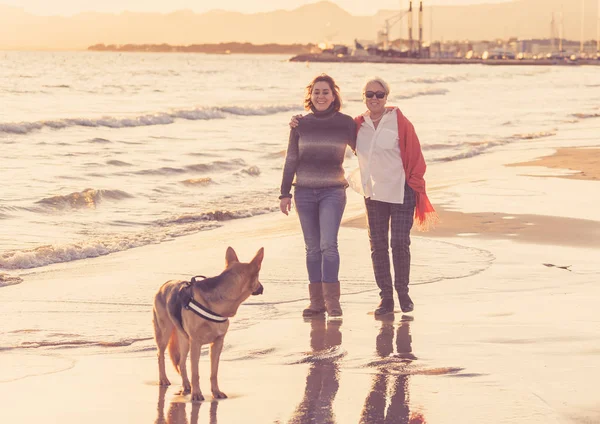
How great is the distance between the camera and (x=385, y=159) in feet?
23.9

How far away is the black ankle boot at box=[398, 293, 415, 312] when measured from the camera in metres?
7.29

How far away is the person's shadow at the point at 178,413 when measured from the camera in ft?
15.8

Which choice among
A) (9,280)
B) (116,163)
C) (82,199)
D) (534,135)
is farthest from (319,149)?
(534,135)

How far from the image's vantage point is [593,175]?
53.7 ft

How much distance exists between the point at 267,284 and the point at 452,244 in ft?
8.62

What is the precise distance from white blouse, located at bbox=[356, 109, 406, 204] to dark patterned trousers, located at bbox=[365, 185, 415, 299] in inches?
4.0

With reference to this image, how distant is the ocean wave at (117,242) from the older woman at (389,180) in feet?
12.7

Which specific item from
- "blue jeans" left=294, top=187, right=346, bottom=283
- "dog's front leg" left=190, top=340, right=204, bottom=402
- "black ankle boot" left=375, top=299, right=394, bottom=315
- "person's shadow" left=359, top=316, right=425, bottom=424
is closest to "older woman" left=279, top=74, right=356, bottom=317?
"blue jeans" left=294, top=187, right=346, bottom=283

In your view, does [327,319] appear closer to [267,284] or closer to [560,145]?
[267,284]

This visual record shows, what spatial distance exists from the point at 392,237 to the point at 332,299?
657 mm

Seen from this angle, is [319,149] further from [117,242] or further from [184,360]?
[117,242]

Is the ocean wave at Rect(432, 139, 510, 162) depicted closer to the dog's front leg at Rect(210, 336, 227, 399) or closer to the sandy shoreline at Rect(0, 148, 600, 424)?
the sandy shoreline at Rect(0, 148, 600, 424)

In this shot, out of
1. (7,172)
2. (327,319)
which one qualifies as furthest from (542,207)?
(7,172)

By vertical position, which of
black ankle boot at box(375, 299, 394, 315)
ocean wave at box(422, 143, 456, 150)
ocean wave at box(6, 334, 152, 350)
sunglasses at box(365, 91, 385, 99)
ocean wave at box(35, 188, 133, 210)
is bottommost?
ocean wave at box(422, 143, 456, 150)
